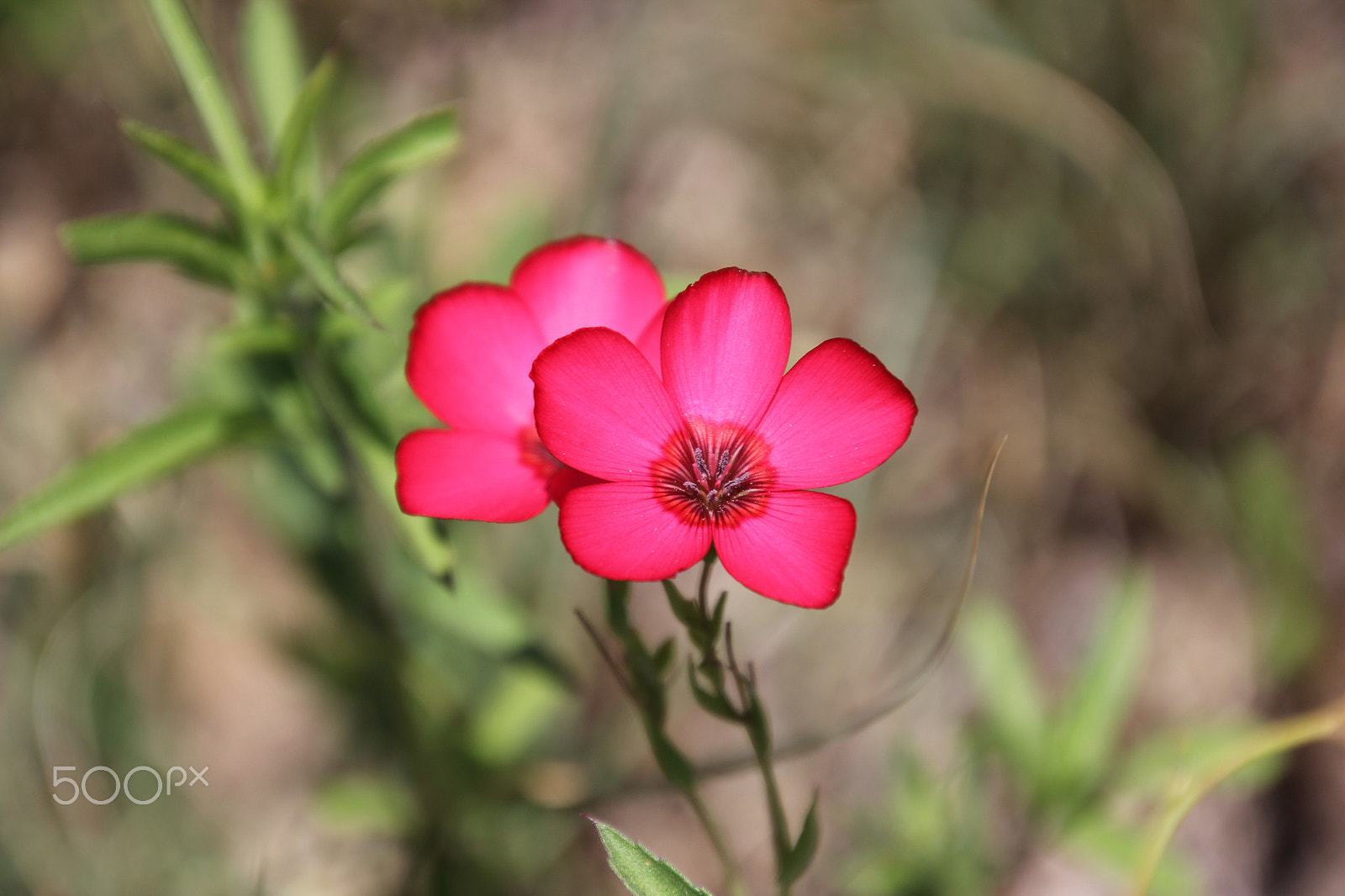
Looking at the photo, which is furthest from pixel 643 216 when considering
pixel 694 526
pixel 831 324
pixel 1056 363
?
pixel 694 526

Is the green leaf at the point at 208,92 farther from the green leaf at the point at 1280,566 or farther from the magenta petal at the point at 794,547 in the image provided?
the green leaf at the point at 1280,566

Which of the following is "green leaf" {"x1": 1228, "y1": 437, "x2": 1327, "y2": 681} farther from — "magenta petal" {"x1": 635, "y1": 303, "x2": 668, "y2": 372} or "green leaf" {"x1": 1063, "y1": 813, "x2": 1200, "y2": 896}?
"magenta petal" {"x1": 635, "y1": 303, "x2": 668, "y2": 372}

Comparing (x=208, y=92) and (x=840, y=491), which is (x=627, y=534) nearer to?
(x=208, y=92)

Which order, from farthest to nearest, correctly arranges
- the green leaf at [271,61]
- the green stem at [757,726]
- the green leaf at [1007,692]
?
the green leaf at [1007,692]
the green leaf at [271,61]
the green stem at [757,726]

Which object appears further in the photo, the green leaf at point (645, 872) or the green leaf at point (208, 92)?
the green leaf at point (208, 92)

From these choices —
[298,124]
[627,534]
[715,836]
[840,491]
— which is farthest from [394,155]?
[840,491]

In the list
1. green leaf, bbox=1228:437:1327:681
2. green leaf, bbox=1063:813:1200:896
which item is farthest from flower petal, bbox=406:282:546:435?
green leaf, bbox=1228:437:1327:681

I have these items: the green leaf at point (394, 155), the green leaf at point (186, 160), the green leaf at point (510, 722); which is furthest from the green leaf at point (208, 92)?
the green leaf at point (510, 722)
